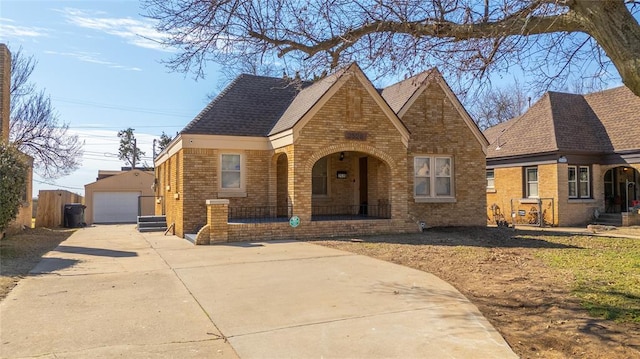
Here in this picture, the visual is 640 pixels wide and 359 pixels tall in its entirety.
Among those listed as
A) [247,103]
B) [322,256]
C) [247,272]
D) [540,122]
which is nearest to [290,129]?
[247,103]

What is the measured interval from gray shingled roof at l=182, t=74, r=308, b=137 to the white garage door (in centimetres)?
1996

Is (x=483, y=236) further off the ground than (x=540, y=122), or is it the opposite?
(x=540, y=122)

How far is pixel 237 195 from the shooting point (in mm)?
15664

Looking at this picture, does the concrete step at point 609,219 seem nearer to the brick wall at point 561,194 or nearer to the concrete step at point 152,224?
the brick wall at point 561,194

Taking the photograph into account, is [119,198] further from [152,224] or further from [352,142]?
[352,142]

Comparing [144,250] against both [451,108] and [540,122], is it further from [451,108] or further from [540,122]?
[540,122]

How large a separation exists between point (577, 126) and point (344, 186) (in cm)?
1314

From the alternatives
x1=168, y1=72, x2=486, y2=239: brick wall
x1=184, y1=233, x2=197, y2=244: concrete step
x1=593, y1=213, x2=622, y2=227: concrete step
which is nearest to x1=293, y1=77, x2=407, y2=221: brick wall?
x1=168, y1=72, x2=486, y2=239: brick wall

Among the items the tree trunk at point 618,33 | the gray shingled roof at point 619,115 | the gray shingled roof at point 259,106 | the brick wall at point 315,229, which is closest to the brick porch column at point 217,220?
the brick wall at point 315,229

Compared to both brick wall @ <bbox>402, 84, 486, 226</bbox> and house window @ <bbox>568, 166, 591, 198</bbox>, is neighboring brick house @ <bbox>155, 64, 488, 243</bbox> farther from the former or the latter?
house window @ <bbox>568, 166, 591, 198</bbox>

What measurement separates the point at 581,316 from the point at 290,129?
33.3 ft

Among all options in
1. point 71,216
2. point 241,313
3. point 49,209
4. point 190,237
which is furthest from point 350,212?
point 49,209

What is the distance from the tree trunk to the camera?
4.88 metres

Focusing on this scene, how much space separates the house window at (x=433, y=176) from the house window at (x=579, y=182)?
24.5 feet
